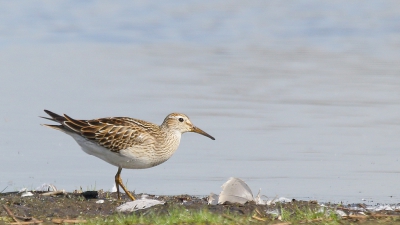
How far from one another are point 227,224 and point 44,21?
20953mm

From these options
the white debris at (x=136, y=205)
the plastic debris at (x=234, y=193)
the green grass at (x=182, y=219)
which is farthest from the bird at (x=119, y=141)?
the green grass at (x=182, y=219)

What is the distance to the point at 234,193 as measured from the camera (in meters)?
9.91

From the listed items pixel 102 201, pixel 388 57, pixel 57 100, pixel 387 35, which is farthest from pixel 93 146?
pixel 387 35

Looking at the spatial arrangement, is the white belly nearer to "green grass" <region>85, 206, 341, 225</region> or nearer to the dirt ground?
the dirt ground

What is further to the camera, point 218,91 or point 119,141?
point 218,91

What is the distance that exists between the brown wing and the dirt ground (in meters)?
0.66

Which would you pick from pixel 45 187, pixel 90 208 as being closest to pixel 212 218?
pixel 90 208

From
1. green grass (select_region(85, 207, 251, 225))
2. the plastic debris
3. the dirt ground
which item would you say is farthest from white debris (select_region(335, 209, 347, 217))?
the plastic debris

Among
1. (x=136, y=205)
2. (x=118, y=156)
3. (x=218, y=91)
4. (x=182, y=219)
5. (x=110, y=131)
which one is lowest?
(x=182, y=219)

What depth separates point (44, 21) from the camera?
28.4 m

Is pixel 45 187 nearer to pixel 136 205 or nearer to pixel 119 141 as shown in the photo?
pixel 119 141

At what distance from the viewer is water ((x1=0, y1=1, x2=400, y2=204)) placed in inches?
512

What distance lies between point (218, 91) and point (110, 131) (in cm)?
677

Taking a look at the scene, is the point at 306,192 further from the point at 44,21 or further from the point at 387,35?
the point at 44,21
